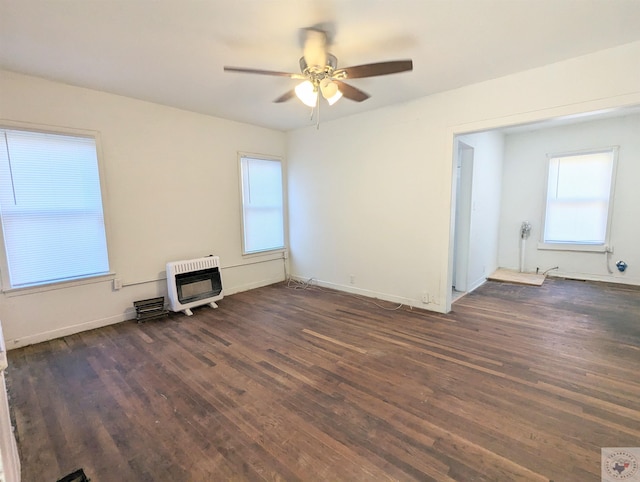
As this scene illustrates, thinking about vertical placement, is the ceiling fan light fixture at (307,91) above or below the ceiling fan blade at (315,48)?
below

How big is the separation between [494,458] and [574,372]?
1.36m

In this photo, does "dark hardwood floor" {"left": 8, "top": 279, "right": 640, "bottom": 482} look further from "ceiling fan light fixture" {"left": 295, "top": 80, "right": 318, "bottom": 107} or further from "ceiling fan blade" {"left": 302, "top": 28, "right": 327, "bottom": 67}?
"ceiling fan blade" {"left": 302, "top": 28, "right": 327, "bottom": 67}

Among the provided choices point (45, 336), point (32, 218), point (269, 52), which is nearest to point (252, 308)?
point (45, 336)

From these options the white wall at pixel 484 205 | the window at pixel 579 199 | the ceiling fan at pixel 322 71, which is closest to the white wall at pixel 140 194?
the ceiling fan at pixel 322 71

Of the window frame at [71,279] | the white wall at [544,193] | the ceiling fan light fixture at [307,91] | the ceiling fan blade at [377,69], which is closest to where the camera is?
the ceiling fan blade at [377,69]

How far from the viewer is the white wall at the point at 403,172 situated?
266cm

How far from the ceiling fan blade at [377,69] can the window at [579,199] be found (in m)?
4.82

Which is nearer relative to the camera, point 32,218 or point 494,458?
point 494,458

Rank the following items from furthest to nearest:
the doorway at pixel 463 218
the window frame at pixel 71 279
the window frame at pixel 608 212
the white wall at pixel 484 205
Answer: the window frame at pixel 608 212 → the white wall at pixel 484 205 → the doorway at pixel 463 218 → the window frame at pixel 71 279

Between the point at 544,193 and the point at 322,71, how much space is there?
516cm

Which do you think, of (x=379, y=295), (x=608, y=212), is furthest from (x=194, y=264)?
(x=608, y=212)

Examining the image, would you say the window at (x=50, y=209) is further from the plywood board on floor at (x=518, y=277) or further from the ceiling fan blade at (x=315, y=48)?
the plywood board on floor at (x=518, y=277)

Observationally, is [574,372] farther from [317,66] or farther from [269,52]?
[269,52]

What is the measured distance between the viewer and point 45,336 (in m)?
3.08
